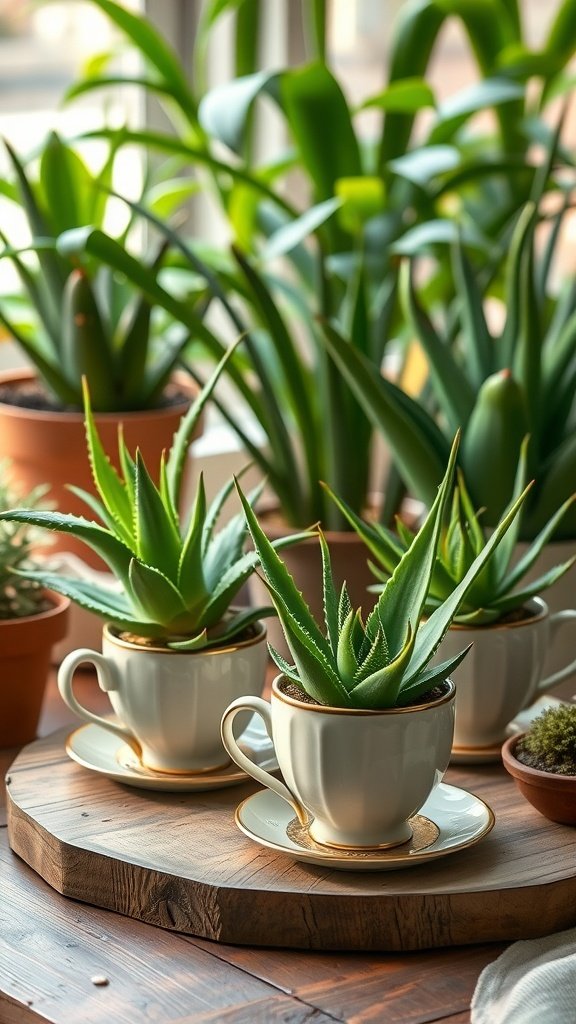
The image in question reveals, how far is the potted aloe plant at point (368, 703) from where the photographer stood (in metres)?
0.76

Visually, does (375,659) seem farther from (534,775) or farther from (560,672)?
(560,672)

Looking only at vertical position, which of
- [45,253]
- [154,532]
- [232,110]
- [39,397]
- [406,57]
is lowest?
Answer: [154,532]

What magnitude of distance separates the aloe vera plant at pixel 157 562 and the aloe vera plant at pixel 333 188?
8.6 inches

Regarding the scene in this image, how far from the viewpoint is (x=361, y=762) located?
0.76 m

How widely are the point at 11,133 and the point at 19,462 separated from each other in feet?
2.39

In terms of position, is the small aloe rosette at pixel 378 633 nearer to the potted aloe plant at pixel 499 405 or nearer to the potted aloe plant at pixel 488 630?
the potted aloe plant at pixel 488 630

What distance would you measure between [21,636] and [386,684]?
37 centimetres

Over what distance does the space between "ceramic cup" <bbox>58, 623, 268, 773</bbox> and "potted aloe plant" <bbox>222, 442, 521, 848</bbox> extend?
0.10 m

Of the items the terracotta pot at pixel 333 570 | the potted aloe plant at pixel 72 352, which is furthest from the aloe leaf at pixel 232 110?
the terracotta pot at pixel 333 570

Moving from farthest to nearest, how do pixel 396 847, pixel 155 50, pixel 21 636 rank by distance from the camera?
1. pixel 155 50
2. pixel 21 636
3. pixel 396 847

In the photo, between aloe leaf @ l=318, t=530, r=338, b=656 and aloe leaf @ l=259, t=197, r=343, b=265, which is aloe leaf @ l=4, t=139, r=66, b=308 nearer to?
aloe leaf @ l=259, t=197, r=343, b=265

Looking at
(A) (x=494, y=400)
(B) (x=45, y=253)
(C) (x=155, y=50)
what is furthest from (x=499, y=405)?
(C) (x=155, y=50)

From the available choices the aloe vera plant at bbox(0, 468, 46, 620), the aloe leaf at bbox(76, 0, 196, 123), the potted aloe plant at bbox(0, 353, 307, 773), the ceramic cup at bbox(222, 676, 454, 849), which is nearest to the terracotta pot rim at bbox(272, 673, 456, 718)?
the ceramic cup at bbox(222, 676, 454, 849)

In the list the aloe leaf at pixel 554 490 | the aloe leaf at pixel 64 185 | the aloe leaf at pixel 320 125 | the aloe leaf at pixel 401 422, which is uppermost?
the aloe leaf at pixel 320 125
